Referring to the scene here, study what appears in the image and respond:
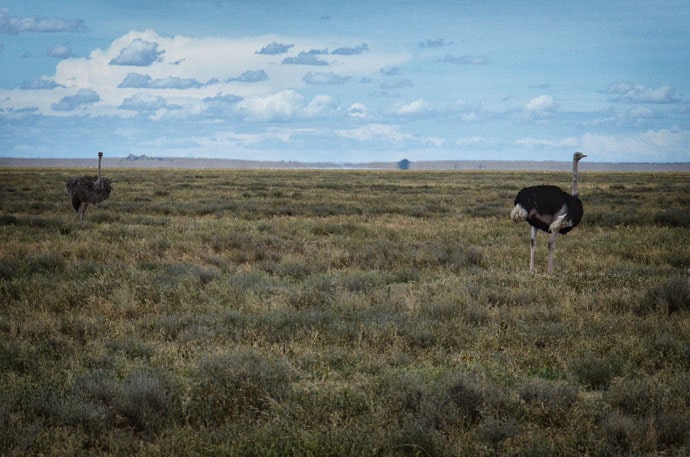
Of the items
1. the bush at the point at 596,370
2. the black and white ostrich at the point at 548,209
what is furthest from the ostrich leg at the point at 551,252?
the bush at the point at 596,370

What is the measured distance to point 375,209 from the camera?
1043 inches

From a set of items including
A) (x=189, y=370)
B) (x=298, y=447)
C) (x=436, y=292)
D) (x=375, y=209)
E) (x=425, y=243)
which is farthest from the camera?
(x=375, y=209)

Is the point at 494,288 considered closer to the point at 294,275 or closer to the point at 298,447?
the point at 294,275

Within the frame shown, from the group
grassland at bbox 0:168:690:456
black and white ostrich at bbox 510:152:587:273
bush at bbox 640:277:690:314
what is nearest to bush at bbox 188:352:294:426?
grassland at bbox 0:168:690:456

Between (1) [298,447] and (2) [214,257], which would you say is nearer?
(1) [298,447]

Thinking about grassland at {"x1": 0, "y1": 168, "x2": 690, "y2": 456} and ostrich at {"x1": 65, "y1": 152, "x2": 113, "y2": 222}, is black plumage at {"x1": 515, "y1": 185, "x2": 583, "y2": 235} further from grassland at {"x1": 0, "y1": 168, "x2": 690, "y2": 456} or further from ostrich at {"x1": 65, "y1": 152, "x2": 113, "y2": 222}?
ostrich at {"x1": 65, "y1": 152, "x2": 113, "y2": 222}

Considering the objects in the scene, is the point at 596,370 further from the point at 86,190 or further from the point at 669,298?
the point at 86,190

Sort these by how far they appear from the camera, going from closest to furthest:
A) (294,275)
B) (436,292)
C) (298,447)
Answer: (298,447), (436,292), (294,275)

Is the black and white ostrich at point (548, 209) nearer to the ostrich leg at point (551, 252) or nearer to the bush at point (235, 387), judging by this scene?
the ostrich leg at point (551, 252)

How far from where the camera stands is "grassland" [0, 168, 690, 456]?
5.11 meters

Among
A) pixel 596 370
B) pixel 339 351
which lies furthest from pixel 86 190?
pixel 596 370

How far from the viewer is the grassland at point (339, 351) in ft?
16.8

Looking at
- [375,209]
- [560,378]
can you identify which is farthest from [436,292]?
[375,209]

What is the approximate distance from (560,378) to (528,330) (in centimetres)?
158
